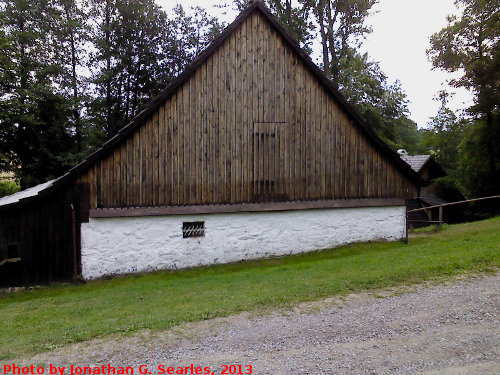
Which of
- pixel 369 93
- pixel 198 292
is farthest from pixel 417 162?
pixel 198 292

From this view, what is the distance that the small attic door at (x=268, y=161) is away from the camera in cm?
1163

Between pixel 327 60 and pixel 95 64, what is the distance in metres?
15.2

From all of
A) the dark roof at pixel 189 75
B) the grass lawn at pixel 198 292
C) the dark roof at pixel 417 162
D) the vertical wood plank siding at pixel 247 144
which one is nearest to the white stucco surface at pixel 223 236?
the grass lawn at pixel 198 292

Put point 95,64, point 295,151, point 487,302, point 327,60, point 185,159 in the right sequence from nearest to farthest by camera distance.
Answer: point 487,302
point 185,159
point 295,151
point 327,60
point 95,64

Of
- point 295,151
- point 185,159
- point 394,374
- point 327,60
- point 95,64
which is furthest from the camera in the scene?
point 95,64

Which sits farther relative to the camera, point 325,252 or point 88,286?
point 325,252

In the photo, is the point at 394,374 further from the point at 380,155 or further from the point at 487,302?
the point at 380,155

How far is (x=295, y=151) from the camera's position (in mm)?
12031

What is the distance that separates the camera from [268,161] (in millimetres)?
11766

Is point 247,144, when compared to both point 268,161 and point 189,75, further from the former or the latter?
point 189,75

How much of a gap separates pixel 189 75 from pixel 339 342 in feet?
28.2

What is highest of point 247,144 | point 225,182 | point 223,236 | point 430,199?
point 247,144

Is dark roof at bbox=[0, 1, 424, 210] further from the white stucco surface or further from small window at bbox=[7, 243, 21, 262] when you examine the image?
small window at bbox=[7, 243, 21, 262]

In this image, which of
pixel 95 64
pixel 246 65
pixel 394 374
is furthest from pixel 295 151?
pixel 95 64
